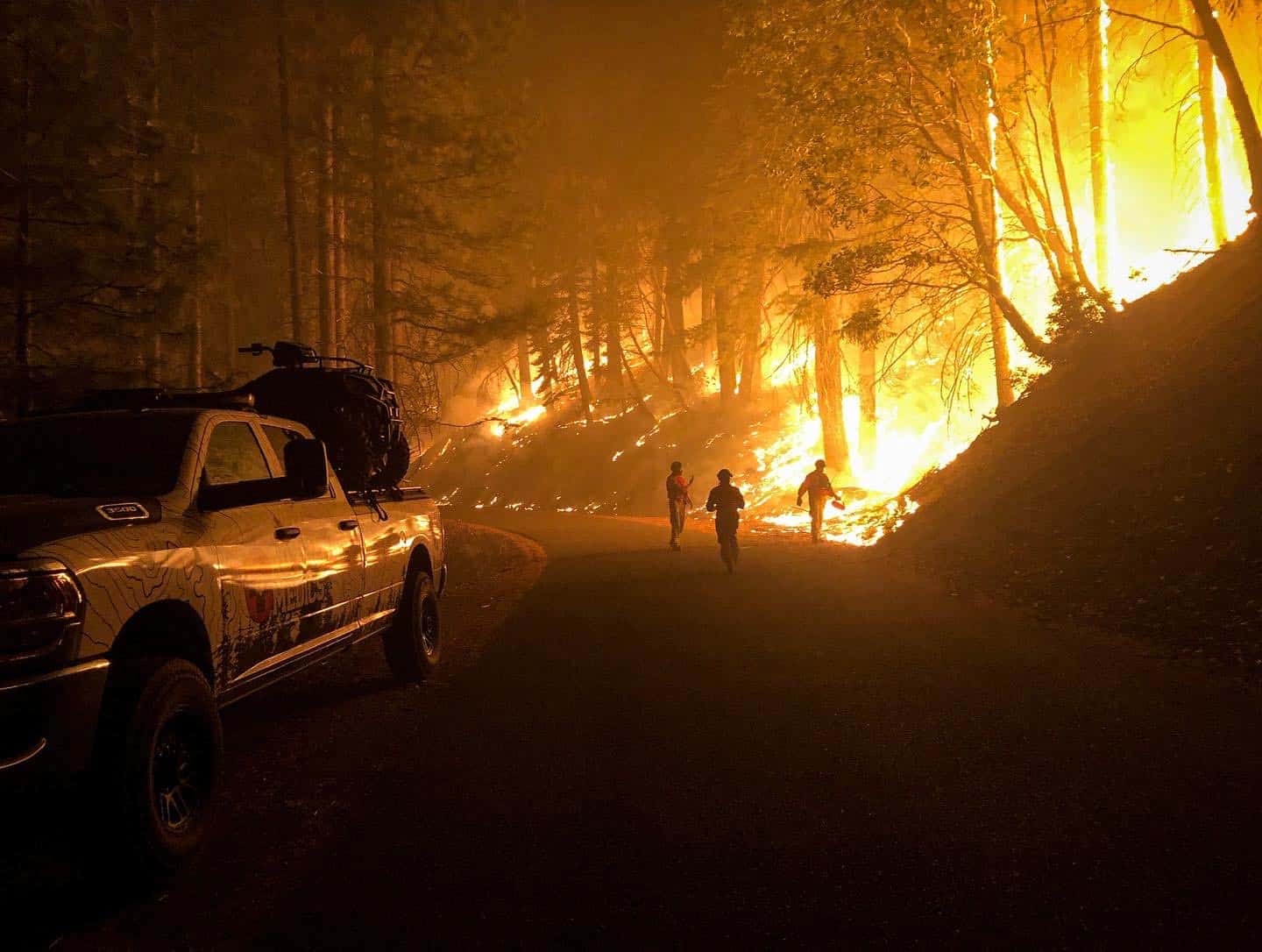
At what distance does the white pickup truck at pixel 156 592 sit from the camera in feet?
10.7

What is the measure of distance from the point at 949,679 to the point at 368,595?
15.0ft

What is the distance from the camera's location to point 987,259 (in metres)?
17.6

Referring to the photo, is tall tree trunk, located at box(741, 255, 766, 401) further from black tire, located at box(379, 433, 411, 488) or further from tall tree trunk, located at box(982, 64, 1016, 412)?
black tire, located at box(379, 433, 411, 488)

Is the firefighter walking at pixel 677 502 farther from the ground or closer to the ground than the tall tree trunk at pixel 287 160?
closer to the ground

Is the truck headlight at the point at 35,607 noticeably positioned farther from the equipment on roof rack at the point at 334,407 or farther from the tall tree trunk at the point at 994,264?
the tall tree trunk at the point at 994,264

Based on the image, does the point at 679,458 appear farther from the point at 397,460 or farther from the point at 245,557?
the point at 245,557

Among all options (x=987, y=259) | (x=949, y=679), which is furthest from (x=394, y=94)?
(x=949, y=679)

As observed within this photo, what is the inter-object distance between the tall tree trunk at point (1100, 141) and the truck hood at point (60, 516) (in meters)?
20.0

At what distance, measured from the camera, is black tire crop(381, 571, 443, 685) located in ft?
24.4

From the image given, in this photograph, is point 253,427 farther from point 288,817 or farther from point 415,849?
point 415,849

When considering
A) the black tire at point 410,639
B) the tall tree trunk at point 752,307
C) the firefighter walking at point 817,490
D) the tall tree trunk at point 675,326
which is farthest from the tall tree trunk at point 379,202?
the black tire at point 410,639

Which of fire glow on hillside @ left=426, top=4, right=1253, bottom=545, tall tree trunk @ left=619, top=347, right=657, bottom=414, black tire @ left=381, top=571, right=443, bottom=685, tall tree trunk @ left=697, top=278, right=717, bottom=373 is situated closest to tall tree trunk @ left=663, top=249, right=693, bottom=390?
fire glow on hillside @ left=426, top=4, right=1253, bottom=545

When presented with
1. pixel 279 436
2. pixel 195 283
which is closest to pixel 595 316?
pixel 195 283

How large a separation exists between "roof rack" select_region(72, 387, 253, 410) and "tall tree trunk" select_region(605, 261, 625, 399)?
34554 millimetres
